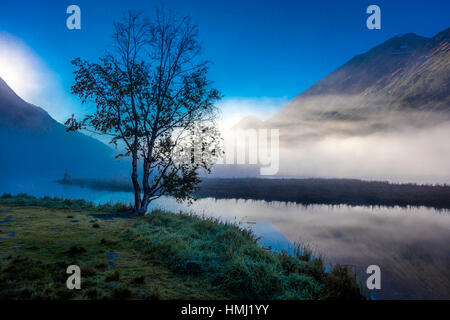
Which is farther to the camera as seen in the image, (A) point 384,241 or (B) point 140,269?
(A) point 384,241

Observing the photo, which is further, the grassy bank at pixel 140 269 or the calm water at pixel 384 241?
the calm water at pixel 384 241

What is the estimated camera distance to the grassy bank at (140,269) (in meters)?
5.13

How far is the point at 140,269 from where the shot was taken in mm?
6699

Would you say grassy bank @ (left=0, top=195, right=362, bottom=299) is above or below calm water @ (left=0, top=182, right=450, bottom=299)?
above

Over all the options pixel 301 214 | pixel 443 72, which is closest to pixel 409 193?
pixel 301 214

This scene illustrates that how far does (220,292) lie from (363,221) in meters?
28.3

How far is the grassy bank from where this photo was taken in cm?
513

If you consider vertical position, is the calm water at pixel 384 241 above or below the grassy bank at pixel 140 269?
below

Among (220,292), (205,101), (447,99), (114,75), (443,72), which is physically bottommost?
(220,292)

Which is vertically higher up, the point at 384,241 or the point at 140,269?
the point at 140,269

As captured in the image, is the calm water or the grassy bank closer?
the grassy bank
